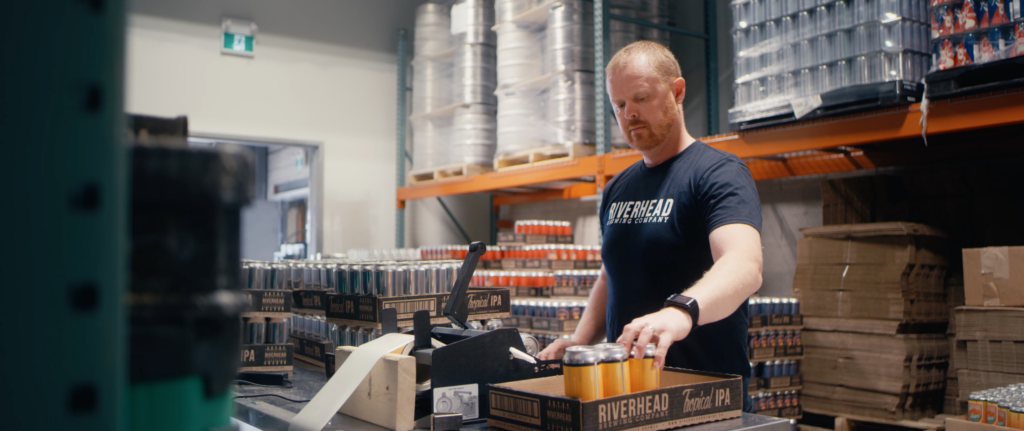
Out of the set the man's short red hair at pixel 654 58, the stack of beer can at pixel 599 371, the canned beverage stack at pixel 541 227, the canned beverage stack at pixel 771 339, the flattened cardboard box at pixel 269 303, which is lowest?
the canned beverage stack at pixel 771 339

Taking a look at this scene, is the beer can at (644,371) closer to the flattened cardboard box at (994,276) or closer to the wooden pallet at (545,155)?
the flattened cardboard box at (994,276)

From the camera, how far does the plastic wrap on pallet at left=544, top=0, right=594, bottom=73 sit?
20.3ft

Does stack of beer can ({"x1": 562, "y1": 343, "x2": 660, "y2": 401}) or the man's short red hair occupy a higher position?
the man's short red hair

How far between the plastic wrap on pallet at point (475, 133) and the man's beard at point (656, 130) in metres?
4.95

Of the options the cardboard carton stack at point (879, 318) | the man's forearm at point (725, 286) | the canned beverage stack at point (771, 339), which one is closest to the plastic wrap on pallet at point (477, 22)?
the cardboard carton stack at point (879, 318)

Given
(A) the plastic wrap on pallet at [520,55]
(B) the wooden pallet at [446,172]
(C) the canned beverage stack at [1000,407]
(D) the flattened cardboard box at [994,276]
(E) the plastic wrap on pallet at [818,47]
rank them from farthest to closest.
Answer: (B) the wooden pallet at [446,172], (A) the plastic wrap on pallet at [520,55], (E) the plastic wrap on pallet at [818,47], (D) the flattened cardboard box at [994,276], (C) the canned beverage stack at [1000,407]

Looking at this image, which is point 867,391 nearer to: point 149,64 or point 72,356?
point 72,356

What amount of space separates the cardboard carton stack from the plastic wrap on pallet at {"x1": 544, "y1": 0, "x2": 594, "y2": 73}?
7.89 feet

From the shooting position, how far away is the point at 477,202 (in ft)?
30.2

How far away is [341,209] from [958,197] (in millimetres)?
6236

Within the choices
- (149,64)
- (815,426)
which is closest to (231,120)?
(149,64)

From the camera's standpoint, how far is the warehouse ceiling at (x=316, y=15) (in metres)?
7.71

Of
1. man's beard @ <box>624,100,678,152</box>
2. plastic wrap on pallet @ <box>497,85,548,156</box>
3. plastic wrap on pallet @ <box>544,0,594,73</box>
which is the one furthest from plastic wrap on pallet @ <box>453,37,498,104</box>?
man's beard @ <box>624,100,678,152</box>

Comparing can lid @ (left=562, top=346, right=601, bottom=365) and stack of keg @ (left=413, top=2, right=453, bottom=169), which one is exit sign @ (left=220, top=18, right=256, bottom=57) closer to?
stack of keg @ (left=413, top=2, right=453, bottom=169)
